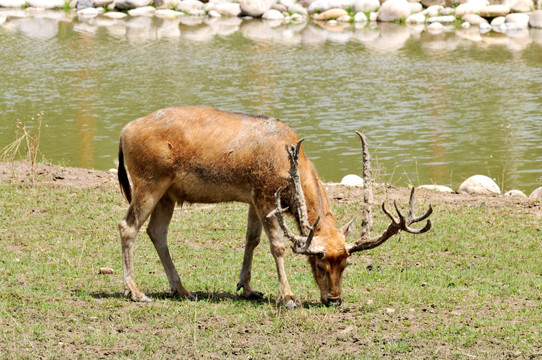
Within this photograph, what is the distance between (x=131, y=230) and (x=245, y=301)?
1260 millimetres

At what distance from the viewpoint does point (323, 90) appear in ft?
76.1

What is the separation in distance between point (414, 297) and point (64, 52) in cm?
2439

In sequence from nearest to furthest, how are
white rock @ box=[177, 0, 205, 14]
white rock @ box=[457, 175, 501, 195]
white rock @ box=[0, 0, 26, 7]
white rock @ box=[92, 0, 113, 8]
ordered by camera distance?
white rock @ box=[457, 175, 501, 195]
white rock @ box=[177, 0, 205, 14]
white rock @ box=[92, 0, 113, 8]
white rock @ box=[0, 0, 26, 7]

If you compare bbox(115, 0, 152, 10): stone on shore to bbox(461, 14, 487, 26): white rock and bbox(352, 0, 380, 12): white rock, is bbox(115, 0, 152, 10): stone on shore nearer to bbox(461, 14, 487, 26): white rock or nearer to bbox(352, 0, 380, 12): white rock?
bbox(352, 0, 380, 12): white rock

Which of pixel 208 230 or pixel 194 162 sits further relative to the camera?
pixel 208 230

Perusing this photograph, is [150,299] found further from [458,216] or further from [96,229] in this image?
[458,216]

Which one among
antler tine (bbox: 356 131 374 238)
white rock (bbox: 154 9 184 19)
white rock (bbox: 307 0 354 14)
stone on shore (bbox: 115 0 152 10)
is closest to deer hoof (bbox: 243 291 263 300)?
antler tine (bbox: 356 131 374 238)

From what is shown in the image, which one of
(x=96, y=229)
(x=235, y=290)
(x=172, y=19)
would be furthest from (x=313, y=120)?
(x=172, y=19)

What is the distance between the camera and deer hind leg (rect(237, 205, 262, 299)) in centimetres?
827

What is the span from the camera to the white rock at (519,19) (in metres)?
37.9

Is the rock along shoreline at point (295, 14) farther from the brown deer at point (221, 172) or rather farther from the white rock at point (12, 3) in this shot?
the brown deer at point (221, 172)

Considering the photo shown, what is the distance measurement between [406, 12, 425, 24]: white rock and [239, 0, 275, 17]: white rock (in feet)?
23.7

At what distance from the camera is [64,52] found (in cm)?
3020

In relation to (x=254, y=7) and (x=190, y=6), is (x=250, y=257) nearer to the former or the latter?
(x=254, y=7)
